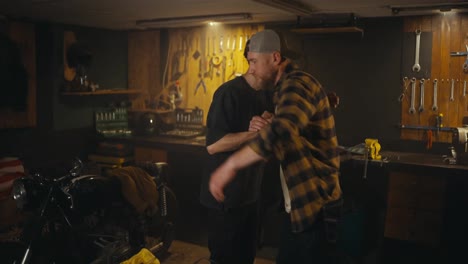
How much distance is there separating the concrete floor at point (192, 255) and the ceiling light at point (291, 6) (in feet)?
6.80

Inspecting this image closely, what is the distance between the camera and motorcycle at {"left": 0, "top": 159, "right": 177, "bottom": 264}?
3.02 m

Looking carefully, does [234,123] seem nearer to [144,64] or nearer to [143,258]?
[143,258]

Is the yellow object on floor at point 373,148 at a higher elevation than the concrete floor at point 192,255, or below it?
higher

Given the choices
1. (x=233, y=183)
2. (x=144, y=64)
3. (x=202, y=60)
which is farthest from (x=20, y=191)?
(x=144, y=64)

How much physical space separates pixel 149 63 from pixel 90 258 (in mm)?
3025

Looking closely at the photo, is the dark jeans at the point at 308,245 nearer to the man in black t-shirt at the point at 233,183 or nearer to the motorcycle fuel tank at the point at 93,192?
the man in black t-shirt at the point at 233,183

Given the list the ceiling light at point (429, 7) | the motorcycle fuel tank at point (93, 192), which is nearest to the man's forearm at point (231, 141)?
the motorcycle fuel tank at point (93, 192)

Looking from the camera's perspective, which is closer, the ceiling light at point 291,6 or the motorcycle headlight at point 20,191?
the motorcycle headlight at point 20,191

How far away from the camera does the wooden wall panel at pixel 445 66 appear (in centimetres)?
426

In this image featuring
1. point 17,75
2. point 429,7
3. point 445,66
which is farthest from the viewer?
point 17,75

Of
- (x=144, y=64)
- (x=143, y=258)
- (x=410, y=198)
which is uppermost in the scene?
(x=144, y=64)

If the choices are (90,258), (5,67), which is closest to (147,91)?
(5,67)

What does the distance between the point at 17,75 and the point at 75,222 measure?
6.93 feet

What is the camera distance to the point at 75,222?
3.20 meters
